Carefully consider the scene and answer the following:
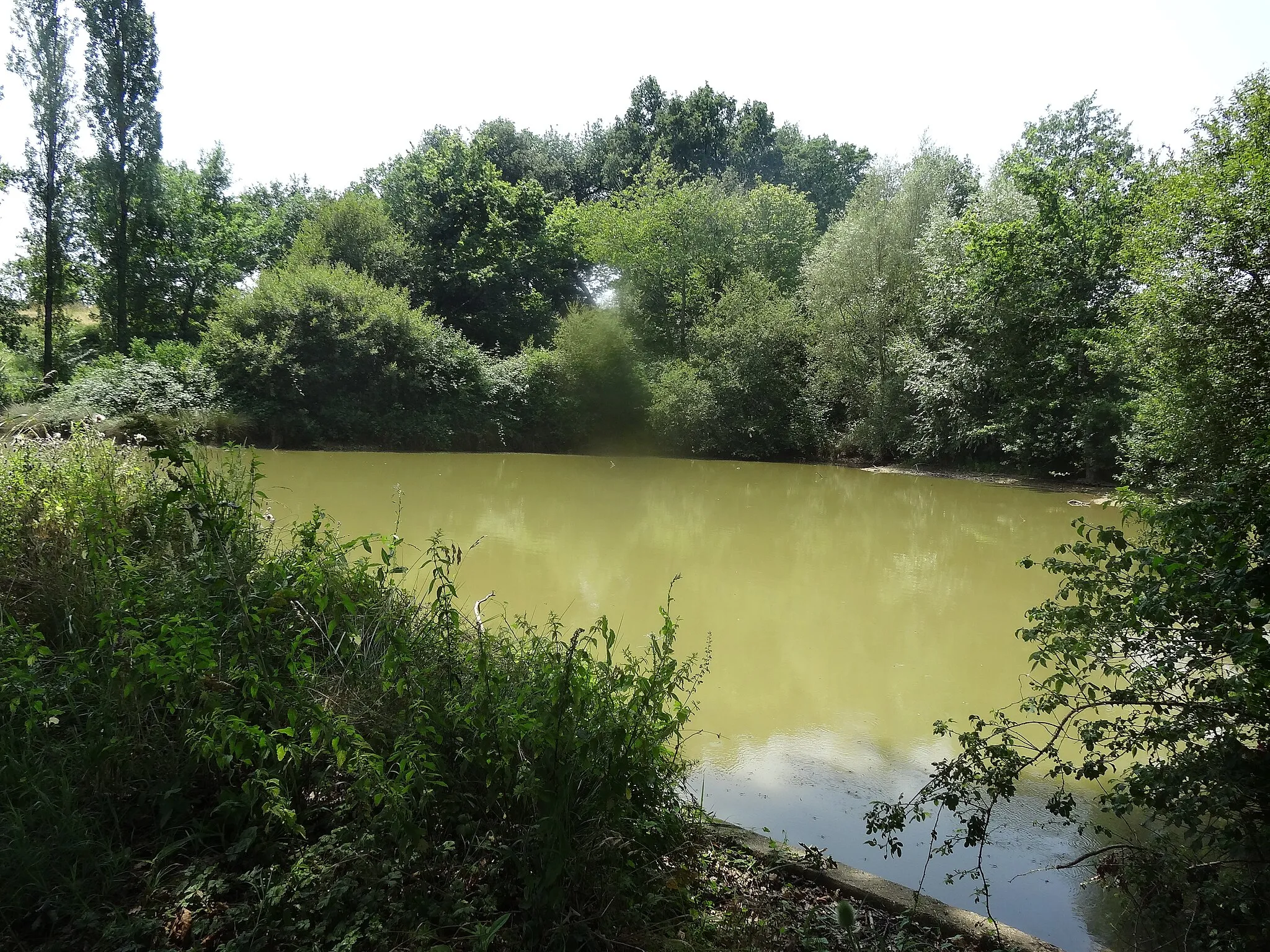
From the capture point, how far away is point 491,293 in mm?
28578

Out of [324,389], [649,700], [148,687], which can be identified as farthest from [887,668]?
[324,389]

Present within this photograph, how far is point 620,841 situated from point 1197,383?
461 inches

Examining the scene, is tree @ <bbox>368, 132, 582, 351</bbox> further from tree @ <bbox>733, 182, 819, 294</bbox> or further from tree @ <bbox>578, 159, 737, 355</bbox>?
tree @ <bbox>733, 182, 819, 294</bbox>

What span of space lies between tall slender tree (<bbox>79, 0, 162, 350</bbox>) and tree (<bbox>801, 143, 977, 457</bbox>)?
19850 millimetres

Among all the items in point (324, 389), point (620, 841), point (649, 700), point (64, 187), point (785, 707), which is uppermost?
point (64, 187)

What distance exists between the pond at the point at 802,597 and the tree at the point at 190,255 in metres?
12.2

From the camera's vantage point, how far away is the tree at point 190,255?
26406mm

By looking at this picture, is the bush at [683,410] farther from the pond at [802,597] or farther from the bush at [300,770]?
the bush at [300,770]

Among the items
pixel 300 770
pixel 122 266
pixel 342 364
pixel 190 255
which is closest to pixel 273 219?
pixel 190 255

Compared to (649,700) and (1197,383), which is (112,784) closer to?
(649,700)

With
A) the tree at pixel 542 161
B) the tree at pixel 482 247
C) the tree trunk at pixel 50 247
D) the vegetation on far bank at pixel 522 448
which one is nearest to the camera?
the vegetation on far bank at pixel 522 448

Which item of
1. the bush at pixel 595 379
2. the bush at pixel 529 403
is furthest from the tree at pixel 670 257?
the bush at pixel 529 403

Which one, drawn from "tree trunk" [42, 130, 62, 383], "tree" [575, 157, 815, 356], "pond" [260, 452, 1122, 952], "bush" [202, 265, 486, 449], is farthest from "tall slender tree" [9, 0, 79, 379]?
"tree" [575, 157, 815, 356]

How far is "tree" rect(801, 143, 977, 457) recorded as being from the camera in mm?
21484
